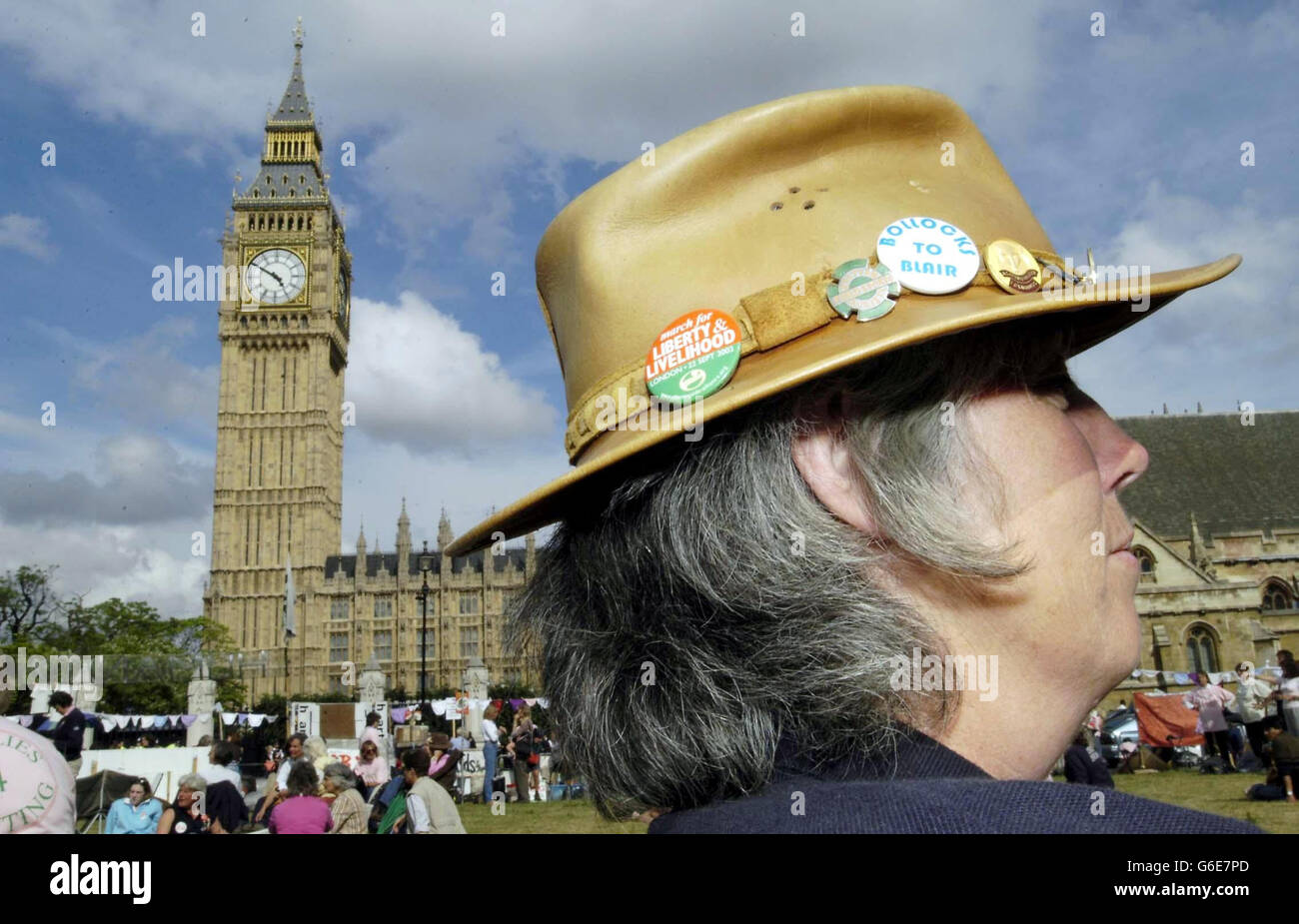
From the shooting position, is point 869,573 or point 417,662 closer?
point 869,573

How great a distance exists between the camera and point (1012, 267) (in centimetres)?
139

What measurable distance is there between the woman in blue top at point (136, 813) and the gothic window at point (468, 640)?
6244 centimetres

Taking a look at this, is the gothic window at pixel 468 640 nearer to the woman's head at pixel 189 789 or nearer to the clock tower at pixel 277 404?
the clock tower at pixel 277 404

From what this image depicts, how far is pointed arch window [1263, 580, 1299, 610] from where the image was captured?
1433 inches

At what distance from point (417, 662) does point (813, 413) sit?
7231 centimetres

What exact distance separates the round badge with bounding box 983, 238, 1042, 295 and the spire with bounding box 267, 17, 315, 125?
84667 mm

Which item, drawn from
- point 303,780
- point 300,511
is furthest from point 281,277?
point 303,780

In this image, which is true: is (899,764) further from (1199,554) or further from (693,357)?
(1199,554)

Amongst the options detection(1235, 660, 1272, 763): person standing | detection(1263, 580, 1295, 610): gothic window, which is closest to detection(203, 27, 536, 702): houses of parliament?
detection(1263, 580, 1295, 610): gothic window

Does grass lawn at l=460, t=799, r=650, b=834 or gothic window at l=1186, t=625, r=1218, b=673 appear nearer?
grass lawn at l=460, t=799, r=650, b=834

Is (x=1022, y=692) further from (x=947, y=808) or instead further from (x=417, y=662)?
(x=417, y=662)

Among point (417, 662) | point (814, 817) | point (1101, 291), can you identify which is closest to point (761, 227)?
point (1101, 291)

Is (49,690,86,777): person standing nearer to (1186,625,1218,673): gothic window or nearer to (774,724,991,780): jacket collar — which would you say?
(774,724,991,780): jacket collar

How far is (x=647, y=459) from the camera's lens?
146cm
